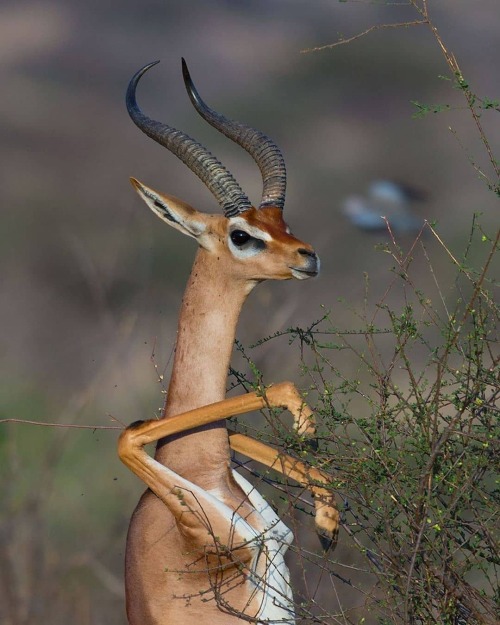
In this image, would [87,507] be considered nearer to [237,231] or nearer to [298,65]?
[237,231]

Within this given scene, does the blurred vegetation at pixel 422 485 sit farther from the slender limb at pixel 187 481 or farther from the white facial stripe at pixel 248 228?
the white facial stripe at pixel 248 228

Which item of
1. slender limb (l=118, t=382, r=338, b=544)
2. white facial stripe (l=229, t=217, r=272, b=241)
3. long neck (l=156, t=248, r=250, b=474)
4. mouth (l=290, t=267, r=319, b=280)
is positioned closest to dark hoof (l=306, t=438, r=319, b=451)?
slender limb (l=118, t=382, r=338, b=544)

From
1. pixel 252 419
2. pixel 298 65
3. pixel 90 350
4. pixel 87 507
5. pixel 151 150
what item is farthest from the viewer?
pixel 298 65

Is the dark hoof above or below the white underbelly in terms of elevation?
above

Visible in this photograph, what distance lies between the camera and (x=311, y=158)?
2038 centimetres

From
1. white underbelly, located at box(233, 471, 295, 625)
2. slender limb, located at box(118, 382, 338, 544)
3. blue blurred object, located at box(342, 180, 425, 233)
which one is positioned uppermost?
blue blurred object, located at box(342, 180, 425, 233)

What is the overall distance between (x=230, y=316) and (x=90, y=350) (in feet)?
32.5

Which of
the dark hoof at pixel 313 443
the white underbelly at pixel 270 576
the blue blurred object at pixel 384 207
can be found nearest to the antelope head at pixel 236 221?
the dark hoof at pixel 313 443

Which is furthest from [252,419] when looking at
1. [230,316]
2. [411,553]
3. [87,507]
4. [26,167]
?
[26,167]

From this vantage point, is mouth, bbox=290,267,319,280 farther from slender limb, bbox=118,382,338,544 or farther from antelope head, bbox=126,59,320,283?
slender limb, bbox=118,382,338,544

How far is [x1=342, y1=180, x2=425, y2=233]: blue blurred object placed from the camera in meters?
13.2

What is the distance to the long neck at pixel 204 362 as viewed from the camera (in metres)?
5.15

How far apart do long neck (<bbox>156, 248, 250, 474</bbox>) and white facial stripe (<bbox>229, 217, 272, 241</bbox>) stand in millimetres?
149

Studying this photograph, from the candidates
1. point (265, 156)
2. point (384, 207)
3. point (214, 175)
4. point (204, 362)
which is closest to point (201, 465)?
point (204, 362)
